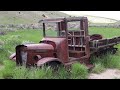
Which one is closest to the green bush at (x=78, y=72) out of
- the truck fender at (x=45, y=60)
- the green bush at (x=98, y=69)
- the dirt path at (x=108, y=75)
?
the dirt path at (x=108, y=75)

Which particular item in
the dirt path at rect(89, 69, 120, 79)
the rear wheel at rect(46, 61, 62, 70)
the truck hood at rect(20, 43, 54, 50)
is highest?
the truck hood at rect(20, 43, 54, 50)

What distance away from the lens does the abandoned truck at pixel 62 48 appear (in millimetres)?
8078

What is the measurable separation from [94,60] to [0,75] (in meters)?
3.71

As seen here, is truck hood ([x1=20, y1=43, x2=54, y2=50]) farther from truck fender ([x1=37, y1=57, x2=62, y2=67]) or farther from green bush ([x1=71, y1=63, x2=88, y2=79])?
green bush ([x1=71, y1=63, x2=88, y2=79])

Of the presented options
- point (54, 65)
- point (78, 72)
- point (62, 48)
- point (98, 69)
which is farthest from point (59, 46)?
point (98, 69)

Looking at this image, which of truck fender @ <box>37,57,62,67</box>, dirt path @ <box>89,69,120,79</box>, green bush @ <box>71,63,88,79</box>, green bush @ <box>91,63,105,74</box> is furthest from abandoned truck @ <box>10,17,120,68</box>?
dirt path @ <box>89,69,120,79</box>

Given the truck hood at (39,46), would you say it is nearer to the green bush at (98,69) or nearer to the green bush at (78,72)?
the green bush at (78,72)

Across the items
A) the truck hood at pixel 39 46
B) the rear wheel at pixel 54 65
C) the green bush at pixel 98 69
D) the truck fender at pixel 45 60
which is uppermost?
the truck hood at pixel 39 46

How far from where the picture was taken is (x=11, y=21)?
168 feet

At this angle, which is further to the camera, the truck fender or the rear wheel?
the rear wheel

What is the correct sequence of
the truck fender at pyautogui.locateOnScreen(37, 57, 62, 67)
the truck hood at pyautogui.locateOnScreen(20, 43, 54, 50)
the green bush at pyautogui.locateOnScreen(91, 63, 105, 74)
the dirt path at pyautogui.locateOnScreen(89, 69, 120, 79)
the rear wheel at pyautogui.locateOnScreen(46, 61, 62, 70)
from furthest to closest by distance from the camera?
the green bush at pyautogui.locateOnScreen(91, 63, 105, 74) → the dirt path at pyautogui.locateOnScreen(89, 69, 120, 79) → the truck hood at pyautogui.locateOnScreen(20, 43, 54, 50) → the rear wheel at pyautogui.locateOnScreen(46, 61, 62, 70) → the truck fender at pyautogui.locateOnScreen(37, 57, 62, 67)

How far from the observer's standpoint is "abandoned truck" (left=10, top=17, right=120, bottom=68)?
808 centimetres
